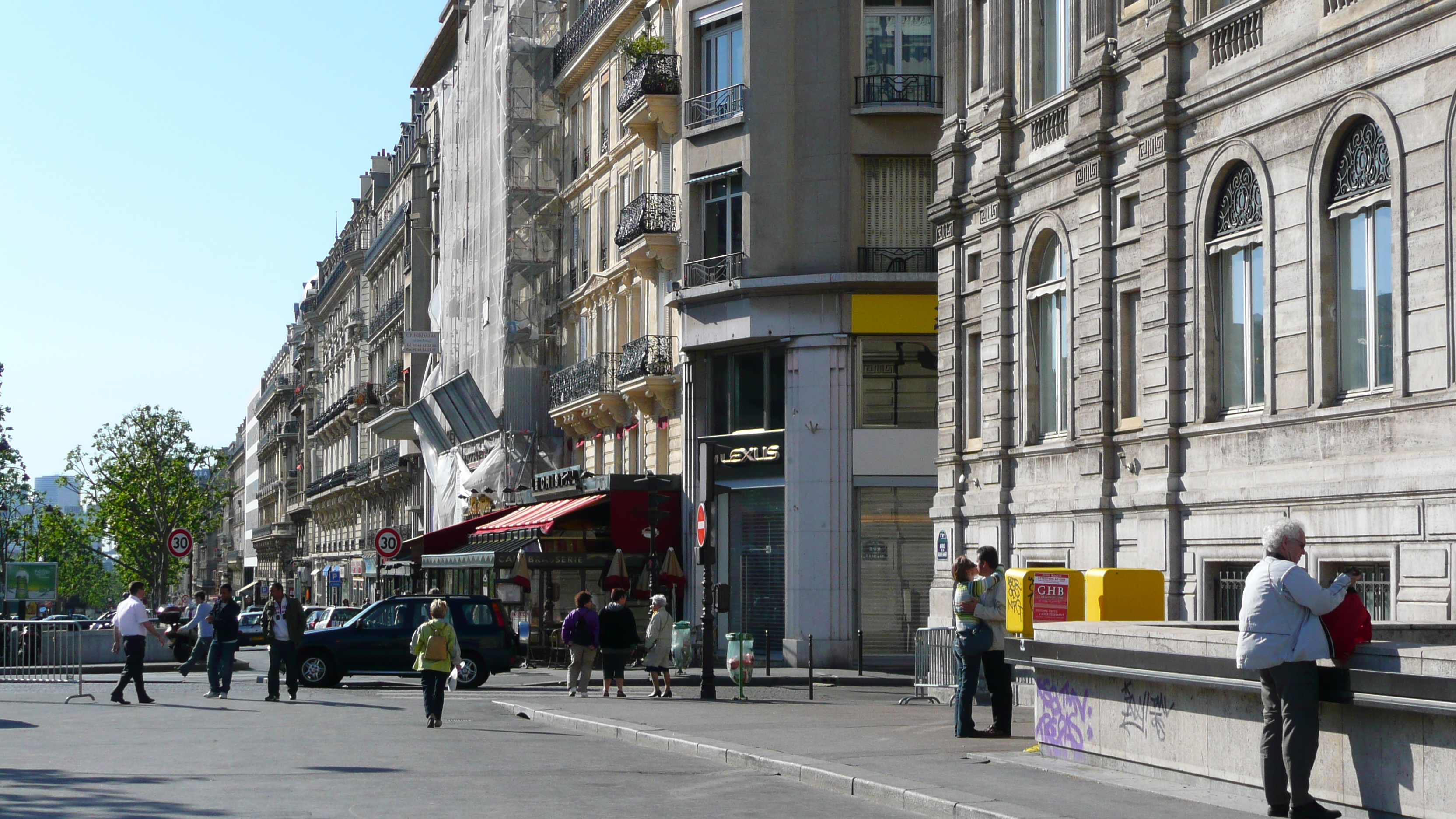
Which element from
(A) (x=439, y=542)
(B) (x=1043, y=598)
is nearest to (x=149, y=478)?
(A) (x=439, y=542)

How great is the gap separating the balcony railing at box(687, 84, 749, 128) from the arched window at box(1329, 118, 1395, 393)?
1921cm

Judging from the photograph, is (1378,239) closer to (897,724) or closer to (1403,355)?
(1403,355)

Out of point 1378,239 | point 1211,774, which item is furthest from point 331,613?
point 1211,774

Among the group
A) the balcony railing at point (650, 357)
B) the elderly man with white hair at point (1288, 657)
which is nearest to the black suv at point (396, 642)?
the balcony railing at point (650, 357)

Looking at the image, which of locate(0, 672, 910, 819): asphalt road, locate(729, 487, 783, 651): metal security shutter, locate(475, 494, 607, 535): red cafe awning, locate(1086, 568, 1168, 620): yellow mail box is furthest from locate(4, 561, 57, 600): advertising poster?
locate(1086, 568, 1168, 620): yellow mail box

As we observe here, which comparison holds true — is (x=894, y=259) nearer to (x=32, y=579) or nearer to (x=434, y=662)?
(x=434, y=662)

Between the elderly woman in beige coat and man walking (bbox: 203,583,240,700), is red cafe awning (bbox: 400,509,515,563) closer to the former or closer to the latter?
man walking (bbox: 203,583,240,700)

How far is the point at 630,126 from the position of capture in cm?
4041

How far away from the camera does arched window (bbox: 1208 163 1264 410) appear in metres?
19.2

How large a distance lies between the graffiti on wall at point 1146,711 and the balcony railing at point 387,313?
215ft

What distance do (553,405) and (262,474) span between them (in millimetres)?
96906

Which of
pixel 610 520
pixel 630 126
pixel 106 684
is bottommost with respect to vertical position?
pixel 106 684

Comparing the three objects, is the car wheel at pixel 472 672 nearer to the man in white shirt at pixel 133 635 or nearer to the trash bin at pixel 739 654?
the trash bin at pixel 739 654

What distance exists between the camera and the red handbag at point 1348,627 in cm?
1076
